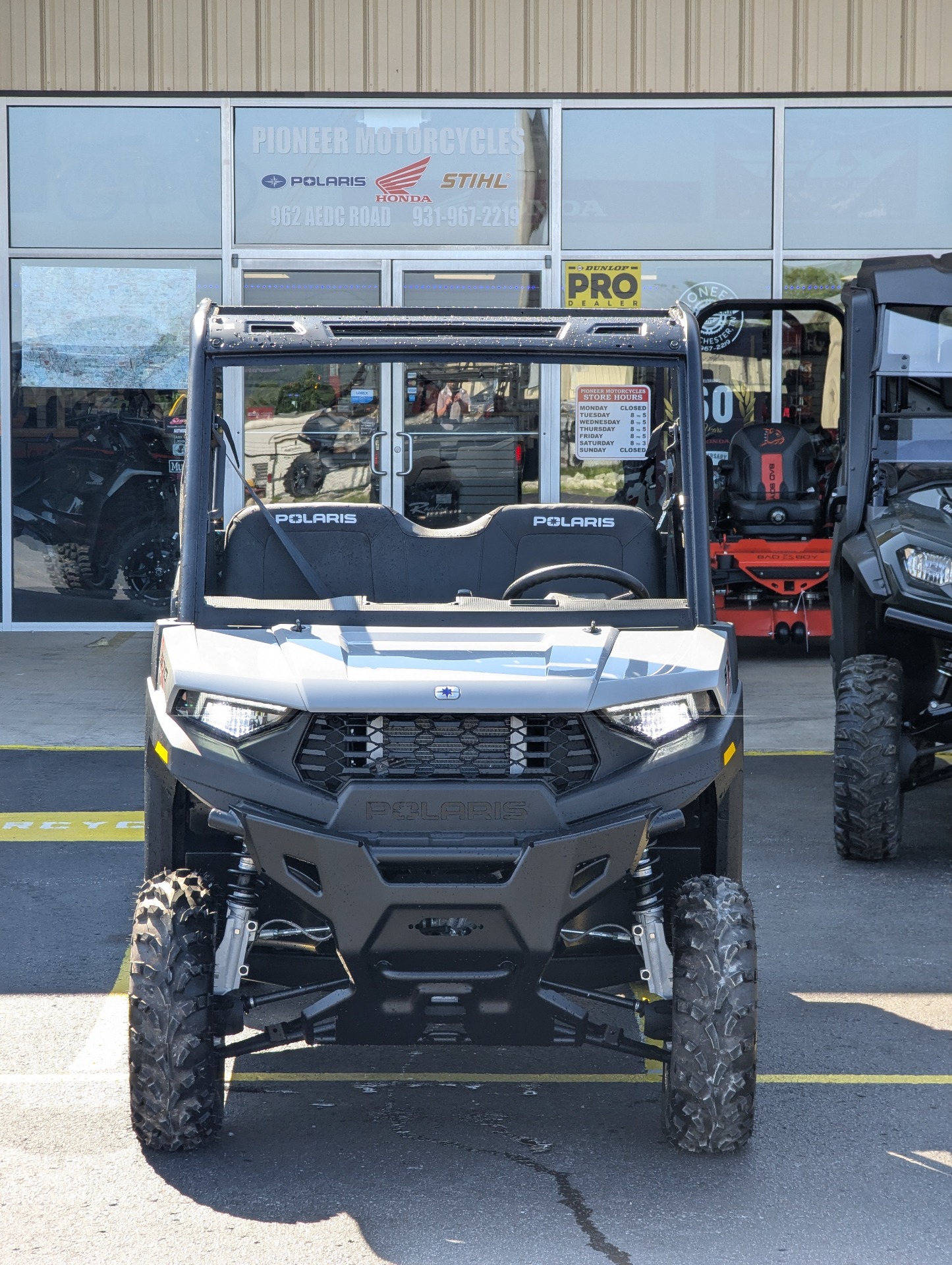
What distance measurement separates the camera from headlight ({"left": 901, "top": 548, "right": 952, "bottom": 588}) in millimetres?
6125

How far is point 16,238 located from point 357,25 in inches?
122

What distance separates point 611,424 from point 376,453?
1.88 metres

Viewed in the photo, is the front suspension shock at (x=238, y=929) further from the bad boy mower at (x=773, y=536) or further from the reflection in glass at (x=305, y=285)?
the reflection in glass at (x=305, y=285)

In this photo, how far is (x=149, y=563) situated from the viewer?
12680 mm

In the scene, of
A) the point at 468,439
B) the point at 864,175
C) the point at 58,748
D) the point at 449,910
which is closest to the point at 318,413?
the point at 468,439

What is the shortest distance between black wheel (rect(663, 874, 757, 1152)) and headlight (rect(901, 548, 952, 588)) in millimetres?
2825

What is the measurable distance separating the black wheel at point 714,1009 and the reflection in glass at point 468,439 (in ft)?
28.9

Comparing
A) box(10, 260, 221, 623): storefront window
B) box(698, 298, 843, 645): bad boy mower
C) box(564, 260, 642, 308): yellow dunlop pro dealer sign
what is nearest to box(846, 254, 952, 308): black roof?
box(698, 298, 843, 645): bad boy mower

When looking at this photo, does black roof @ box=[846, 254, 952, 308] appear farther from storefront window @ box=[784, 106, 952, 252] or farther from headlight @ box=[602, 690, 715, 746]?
storefront window @ box=[784, 106, 952, 252]

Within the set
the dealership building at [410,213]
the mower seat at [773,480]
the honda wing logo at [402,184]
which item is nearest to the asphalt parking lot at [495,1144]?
the mower seat at [773,480]

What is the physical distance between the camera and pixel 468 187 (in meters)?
12.6

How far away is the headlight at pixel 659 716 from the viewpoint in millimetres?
3568

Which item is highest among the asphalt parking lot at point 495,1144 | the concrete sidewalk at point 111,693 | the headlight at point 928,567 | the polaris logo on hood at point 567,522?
the polaris logo on hood at point 567,522

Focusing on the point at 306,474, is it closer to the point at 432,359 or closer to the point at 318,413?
the point at 318,413
